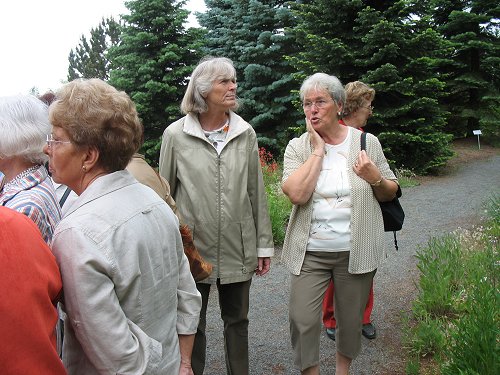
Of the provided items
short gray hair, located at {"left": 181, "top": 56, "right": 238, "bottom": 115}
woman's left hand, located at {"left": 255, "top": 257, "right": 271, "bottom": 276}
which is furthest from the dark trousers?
short gray hair, located at {"left": 181, "top": 56, "right": 238, "bottom": 115}

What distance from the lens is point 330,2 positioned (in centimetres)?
1288

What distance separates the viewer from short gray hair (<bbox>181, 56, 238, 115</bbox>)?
2.91m

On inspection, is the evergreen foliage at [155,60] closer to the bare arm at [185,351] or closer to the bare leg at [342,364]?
the bare leg at [342,364]

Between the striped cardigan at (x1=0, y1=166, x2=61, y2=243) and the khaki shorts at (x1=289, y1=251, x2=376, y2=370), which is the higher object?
the striped cardigan at (x1=0, y1=166, x2=61, y2=243)

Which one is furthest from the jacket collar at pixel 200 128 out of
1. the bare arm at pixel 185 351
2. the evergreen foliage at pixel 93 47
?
the evergreen foliage at pixel 93 47

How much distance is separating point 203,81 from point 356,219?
50.3 inches

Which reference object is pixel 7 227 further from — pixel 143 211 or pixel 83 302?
pixel 143 211

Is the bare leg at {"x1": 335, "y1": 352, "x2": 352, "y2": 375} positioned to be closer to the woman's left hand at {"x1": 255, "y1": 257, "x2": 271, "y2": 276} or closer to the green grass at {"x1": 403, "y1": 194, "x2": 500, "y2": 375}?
the green grass at {"x1": 403, "y1": 194, "x2": 500, "y2": 375}

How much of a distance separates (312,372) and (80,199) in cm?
200

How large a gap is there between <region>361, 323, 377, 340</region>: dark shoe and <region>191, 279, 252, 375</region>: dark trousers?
4.56ft

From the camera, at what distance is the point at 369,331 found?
4.05 meters

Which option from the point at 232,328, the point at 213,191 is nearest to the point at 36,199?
the point at 213,191

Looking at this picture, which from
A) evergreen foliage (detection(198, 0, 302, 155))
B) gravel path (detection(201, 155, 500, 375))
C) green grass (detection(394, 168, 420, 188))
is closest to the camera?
gravel path (detection(201, 155, 500, 375))

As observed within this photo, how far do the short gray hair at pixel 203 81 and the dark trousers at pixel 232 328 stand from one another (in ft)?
3.69
